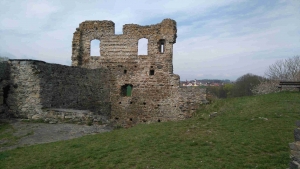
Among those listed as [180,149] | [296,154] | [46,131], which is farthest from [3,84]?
[296,154]

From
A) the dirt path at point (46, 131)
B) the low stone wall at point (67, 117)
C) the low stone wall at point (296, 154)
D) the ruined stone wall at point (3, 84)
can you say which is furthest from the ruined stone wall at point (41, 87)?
the low stone wall at point (296, 154)

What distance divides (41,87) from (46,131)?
2925mm

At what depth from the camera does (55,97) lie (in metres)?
12.4

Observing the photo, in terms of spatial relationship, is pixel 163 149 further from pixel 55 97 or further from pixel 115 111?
pixel 115 111

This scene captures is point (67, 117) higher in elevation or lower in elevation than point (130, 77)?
lower

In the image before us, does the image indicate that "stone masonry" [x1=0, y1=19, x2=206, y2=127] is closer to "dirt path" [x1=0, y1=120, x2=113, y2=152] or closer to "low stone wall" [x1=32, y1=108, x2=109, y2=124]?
"low stone wall" [x1=32, y1=108, x2=109, y2=124]

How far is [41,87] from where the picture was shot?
11516 mm

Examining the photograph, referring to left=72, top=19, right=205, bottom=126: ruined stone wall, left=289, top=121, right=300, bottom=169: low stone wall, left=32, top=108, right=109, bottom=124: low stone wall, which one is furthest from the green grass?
left=72, top=19, right=205, bottom=126: ruined stone wall

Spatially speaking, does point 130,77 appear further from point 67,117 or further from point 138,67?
point 67,117

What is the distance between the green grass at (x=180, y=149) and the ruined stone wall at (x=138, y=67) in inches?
287

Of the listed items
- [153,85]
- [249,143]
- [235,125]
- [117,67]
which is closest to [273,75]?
[153,85]

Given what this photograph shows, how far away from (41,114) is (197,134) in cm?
768

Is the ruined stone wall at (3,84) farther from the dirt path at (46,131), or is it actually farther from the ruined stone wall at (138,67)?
the ruined stone wall at (138,67)

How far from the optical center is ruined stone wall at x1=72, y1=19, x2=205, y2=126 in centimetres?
1612
